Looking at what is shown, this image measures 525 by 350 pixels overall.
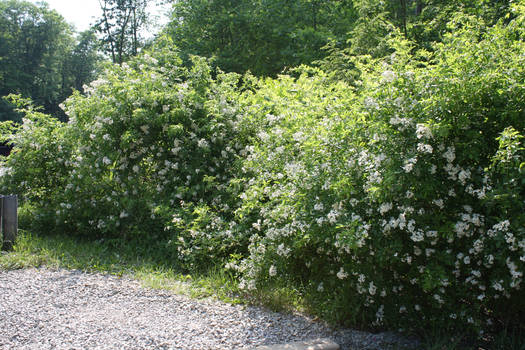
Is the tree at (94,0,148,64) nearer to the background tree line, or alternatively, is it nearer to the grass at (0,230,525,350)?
the background tree line

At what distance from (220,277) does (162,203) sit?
169cm

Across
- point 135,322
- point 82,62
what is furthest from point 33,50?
point 135,322

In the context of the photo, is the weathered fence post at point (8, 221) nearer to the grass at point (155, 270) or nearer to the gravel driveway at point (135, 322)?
the grass at point (155, 270)

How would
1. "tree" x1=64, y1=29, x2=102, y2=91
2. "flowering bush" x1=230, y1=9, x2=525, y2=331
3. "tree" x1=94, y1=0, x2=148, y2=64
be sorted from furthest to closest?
"tree" x1=64, y1=29, x2=102, y2=91
"tree" x1=94, y1=0, x2=148, y2=64
"flowering bush" x1=230, y1=9, x2=525, y2=331

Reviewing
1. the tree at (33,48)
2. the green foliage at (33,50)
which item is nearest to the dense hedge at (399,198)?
the green foliage at (33,50)

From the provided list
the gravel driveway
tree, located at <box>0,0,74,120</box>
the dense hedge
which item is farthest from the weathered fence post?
tree, located at <box>0,0,74,120</box>

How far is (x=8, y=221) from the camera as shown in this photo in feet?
19.7

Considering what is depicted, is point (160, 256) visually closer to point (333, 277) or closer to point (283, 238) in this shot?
point (283, 238)

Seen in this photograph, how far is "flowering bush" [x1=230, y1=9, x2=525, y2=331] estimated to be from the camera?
2.92 meters

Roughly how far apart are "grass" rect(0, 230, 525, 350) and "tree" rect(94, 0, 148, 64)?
19.8m

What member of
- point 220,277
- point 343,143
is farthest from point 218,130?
point 343,143

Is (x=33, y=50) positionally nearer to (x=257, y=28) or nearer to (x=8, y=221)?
(x=257, y=28)

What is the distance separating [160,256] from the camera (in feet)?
18.2

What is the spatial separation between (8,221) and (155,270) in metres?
2.37
